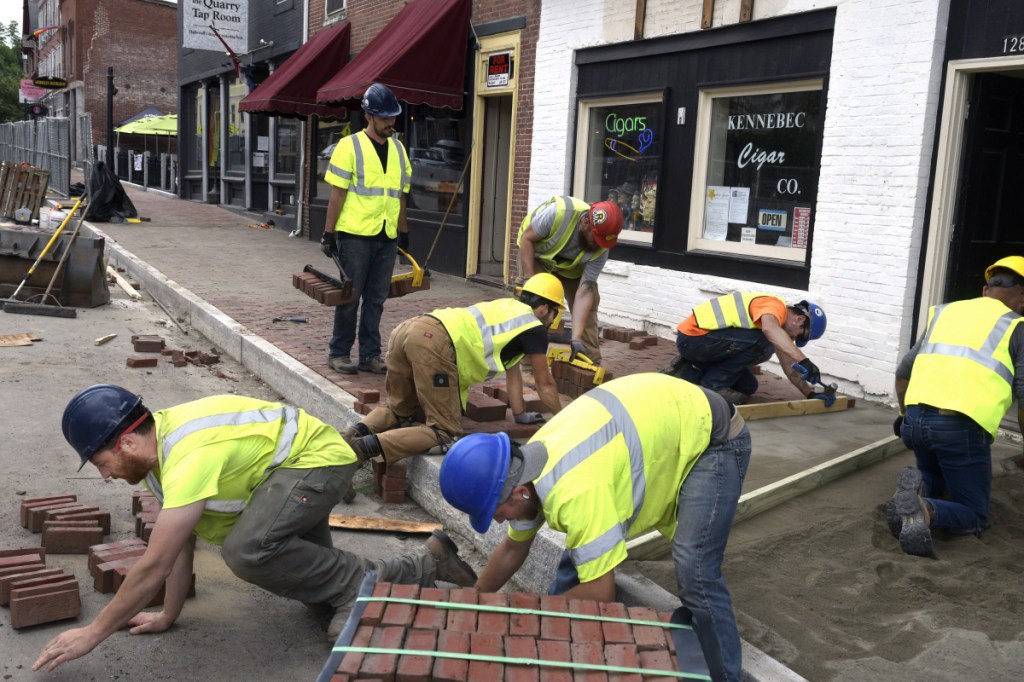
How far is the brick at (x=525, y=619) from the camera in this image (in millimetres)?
2900

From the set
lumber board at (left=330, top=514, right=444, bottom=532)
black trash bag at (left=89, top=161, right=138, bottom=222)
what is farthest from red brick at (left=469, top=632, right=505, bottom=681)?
black trash bag at (left=89, top=161, right=138, bottom=222)

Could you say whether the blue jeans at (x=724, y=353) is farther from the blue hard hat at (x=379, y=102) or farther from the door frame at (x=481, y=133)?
the door frame at (x=481, y=133)

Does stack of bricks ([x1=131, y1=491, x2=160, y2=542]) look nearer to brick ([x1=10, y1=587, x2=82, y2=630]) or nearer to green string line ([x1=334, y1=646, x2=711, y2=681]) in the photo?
brick ([x1=10, y1=587, x2=82, y2=630])

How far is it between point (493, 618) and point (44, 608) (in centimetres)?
207

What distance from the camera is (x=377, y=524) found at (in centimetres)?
525

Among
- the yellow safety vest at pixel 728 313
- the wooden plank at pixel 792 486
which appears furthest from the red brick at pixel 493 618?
the yellow safety vest at pixel 728 313

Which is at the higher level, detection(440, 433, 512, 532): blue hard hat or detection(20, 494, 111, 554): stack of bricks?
detection(440, 433, 512, 532): blue hard hat

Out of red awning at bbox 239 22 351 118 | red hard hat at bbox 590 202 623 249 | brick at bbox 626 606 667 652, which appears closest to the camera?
brick at bbox 626 606 667 652

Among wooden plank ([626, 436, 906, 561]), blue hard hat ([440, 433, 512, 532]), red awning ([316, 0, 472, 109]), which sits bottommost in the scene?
wooden plank ([626, 436, 906, 561])

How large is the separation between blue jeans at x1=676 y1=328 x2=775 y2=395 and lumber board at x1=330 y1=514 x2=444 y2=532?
8.91 feet

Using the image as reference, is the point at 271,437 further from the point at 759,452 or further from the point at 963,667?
the point at 759,452

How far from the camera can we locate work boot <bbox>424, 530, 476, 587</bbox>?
4387 mm

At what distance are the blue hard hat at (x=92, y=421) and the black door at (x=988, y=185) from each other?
6542 mm

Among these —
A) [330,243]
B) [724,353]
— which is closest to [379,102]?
[330,243]
